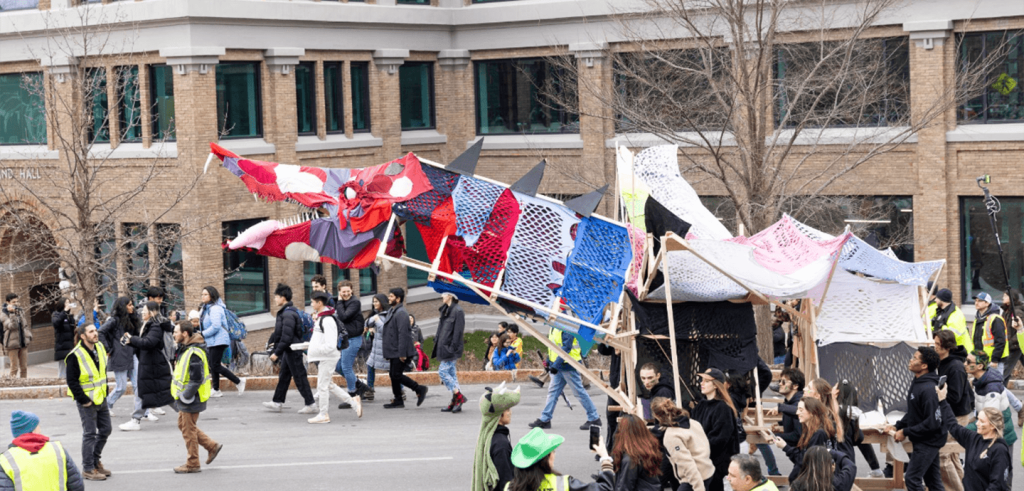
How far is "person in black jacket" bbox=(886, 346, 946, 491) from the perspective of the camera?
36.7ft

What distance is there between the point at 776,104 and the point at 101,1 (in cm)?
1458

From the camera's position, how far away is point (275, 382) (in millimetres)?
19469

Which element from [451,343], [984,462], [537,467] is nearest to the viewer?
[537,467]

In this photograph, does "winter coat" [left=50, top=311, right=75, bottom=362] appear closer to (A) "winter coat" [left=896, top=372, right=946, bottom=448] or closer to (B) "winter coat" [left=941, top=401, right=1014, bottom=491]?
(A) "winter coat" [left=896, top=372, right=946, bottom=448]

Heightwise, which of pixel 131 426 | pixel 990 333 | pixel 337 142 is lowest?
pixel 131 426

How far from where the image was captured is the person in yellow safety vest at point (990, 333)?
17125 millimetres

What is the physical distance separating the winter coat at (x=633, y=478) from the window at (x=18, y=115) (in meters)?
22.6

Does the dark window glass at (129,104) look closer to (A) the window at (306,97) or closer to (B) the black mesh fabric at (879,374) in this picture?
(A) the window at (306,97)

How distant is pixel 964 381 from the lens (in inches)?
471

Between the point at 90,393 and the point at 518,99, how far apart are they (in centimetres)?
2009

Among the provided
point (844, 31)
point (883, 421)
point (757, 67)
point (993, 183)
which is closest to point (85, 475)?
point (883, 421)

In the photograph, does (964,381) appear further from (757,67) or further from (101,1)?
(101,1)

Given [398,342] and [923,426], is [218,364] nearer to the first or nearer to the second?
[398,342]

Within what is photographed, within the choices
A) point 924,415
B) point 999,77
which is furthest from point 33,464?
point 999,77
